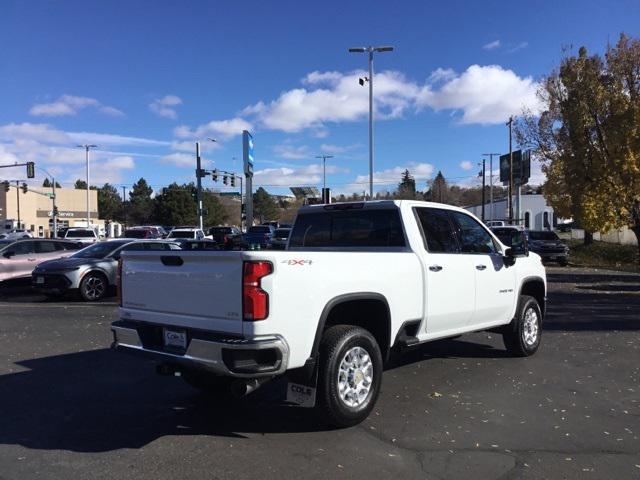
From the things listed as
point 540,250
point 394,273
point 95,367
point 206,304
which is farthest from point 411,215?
point 540,250

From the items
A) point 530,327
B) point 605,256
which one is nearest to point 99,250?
point 530,327

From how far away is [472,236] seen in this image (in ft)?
22.3

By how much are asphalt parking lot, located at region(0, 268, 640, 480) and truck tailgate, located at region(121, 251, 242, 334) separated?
1.00 meters

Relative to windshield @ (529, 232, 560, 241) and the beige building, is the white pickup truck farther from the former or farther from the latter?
the beige building

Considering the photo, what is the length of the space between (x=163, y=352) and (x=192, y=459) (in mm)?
927

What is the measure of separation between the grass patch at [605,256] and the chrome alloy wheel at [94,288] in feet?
74.9

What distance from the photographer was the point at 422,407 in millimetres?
5539

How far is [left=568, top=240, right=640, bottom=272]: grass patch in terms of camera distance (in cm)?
2856

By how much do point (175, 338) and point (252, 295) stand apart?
3.14 feet

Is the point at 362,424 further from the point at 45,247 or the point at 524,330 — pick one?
the point at 45,247

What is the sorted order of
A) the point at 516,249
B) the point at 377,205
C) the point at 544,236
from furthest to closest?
the point at 544,236
the point at 516,249
the point at 377,205

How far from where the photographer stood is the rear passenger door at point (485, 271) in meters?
6.57

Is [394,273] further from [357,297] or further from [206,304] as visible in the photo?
[206,304]

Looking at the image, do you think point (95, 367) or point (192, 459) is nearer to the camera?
point (192, 459)
